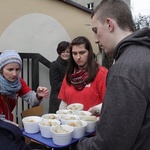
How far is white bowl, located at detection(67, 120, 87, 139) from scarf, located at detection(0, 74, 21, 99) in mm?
833

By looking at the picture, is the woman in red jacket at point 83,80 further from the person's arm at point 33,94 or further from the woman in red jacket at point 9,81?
the woman in red jacket at point 9,81

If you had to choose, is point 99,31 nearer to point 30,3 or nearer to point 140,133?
point 140,133

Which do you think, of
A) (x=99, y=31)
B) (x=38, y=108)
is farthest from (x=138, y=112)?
(x=38, y=108)

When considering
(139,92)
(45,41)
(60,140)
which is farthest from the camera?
(45,41)

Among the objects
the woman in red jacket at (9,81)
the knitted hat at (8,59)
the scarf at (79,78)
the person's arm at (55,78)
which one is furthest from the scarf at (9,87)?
the person's arm at (55,78)

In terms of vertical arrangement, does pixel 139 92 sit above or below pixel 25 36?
below

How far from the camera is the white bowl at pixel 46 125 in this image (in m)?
1.51

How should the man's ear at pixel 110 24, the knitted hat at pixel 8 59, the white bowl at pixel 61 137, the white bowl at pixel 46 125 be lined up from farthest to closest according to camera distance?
the knitted hat at pixel 8 59
the white bowl at pixel 46 125
the white bowl at pixel 61 137
the man's ear at pixel 110 24

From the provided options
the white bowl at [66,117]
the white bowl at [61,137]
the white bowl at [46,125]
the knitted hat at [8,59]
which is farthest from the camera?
the knitted hat at [8,59]

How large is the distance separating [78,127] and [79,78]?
2.35 ft

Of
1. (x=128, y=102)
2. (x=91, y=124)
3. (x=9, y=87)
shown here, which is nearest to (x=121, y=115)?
(x=128, y=102)

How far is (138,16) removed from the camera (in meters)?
11.3

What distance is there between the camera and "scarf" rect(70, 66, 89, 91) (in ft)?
7.05

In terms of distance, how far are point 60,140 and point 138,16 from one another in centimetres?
1096
